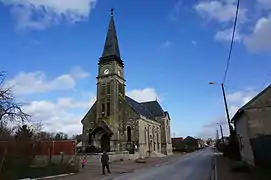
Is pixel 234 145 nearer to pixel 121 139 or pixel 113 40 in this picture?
pixel 121 139

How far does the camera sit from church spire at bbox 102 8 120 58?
46.9m

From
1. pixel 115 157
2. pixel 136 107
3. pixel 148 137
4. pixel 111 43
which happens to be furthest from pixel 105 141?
pixel 111 43

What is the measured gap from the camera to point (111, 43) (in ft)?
157

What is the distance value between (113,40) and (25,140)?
3438cm

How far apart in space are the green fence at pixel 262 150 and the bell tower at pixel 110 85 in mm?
26523

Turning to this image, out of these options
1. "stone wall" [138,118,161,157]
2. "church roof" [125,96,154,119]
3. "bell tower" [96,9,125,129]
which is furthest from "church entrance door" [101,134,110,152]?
"church roof" [125,96,154,119]

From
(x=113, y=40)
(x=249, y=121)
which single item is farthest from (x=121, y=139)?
(x=249, y=121)

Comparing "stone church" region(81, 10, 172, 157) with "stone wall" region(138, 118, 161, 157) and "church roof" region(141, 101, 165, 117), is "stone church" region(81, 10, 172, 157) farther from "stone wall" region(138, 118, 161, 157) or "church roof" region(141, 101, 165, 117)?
"church roof" region(141, 101, 165, 117)

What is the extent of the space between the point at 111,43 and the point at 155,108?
23.1m

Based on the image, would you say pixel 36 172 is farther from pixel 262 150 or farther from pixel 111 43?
pixel 111 43

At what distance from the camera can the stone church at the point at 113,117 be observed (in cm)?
4191

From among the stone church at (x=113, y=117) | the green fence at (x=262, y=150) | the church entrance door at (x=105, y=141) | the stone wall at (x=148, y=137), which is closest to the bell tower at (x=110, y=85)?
the stone church at (x=113, y=117)

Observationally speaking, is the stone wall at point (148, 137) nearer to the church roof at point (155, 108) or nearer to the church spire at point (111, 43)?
the church roof at point (155, 108)

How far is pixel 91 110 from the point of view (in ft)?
153
